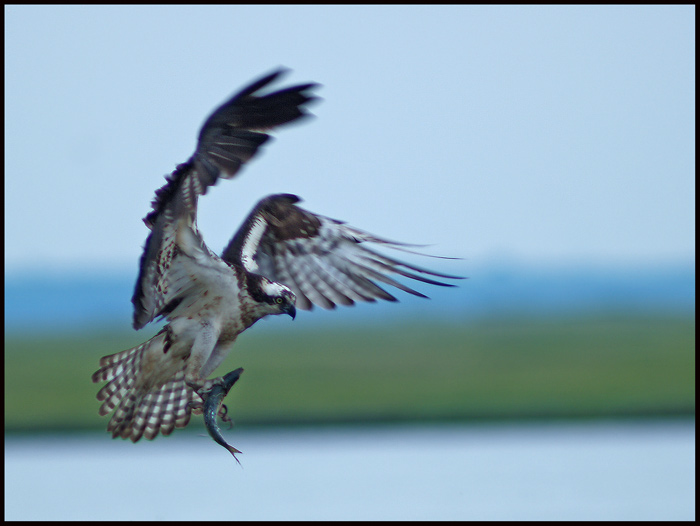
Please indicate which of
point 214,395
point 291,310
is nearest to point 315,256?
point 291,310

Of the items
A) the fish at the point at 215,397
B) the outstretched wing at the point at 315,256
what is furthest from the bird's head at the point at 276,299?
the outstretched wing at the point at 315,256

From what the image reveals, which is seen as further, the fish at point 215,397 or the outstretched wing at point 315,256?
the outstretched wing at point 315,256

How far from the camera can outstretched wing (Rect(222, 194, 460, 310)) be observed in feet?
19.5

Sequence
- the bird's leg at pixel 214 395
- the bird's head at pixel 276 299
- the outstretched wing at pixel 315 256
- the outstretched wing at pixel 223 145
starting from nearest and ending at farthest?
the outstretched wing at pixel 223 145, the bird's leg at pixel 214 395, the bird's head at pixel 276 299, the outstretched wing at pixel 315 256

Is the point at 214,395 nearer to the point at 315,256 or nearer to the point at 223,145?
the point at 223,145

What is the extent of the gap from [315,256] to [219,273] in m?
1.21

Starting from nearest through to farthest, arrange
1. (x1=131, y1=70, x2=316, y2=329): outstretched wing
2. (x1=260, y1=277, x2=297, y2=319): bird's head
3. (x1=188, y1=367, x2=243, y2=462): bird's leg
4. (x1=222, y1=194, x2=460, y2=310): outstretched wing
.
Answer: (x1=131, y1=70, x2=316, y2=329): outstretched wing
(x1=188, y1=367, x2=243, y2=462): bird's leg
(x1=260, y1=277, x2=297, y2=319): bird's head
(x1=222, y1=194, x2=460, y2=310): outstretched wing

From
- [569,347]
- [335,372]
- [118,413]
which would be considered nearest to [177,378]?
[118,413]

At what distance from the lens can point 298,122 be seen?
14.4 ft

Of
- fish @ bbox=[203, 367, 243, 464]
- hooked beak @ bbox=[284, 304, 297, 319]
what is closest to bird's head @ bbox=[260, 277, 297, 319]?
hooked beak @ bbox=[284, 304, 297, 319]

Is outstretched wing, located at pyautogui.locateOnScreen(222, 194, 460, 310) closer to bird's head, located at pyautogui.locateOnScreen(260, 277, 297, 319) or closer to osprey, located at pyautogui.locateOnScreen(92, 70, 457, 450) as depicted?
osprey, located at pyautogui.locateOnScreen(92, 70, 457, 450)

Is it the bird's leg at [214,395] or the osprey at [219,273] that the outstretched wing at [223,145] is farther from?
the bird's leg at [214,395]

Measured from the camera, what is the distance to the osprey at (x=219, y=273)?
4.46m

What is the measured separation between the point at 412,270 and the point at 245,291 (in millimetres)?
1115
